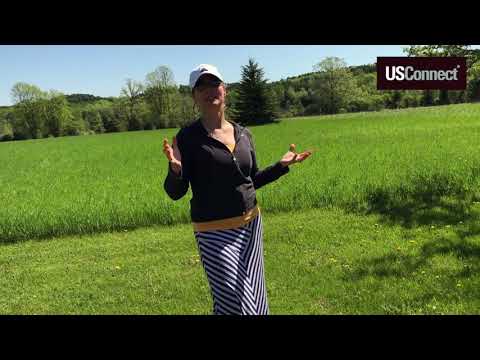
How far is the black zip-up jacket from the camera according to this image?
2248mm

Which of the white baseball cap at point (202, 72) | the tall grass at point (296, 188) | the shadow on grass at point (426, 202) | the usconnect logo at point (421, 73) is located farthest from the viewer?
the tall grass at point (296, 188)

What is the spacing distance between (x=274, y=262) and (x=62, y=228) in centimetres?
399

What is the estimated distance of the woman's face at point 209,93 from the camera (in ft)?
7.20

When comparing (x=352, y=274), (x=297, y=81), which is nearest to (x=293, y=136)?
(x=297, y=81)

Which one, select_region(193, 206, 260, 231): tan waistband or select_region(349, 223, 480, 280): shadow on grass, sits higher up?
select_region(193, 206, 260, 231): tan waistband

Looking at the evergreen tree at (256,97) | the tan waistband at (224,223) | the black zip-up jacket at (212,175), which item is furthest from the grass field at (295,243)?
the evergreen tree at (256,97)

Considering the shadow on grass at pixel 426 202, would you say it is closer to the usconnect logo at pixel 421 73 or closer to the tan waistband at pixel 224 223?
the usconnect logo at pixel 421 73

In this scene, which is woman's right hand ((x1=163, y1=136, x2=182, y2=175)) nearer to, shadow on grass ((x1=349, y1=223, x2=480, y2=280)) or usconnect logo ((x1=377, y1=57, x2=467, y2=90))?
shadow on grass ((x1=349, y1=223, x2=480, y2=280))

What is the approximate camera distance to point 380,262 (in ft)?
14.8

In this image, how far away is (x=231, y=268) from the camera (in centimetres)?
239

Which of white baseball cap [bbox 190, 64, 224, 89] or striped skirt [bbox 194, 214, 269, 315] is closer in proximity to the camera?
white baseball cap [bbox 190, 64, 224, 89]

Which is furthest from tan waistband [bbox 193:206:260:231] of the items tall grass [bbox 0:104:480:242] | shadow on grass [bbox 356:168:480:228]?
tall grass [bbox 0:104:480:242]

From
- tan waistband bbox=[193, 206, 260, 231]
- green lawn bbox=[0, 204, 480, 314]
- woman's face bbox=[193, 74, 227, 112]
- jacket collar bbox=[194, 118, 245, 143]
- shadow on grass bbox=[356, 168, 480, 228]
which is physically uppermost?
woman's face bbox=[193, 74, 227, 112]
